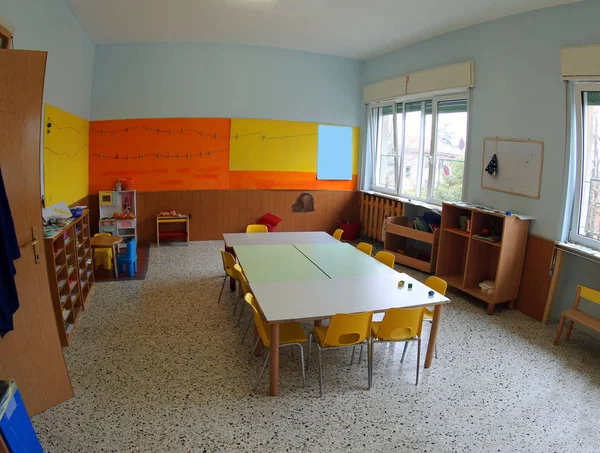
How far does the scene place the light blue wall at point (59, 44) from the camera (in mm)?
3602

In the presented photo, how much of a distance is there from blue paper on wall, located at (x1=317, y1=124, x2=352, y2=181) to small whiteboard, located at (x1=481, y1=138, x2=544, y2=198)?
332 cm

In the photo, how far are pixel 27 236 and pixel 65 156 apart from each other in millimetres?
3031

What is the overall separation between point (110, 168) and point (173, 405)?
215 inches

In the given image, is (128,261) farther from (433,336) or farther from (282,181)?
(433,336)

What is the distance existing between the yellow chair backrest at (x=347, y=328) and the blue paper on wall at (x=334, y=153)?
5.49m

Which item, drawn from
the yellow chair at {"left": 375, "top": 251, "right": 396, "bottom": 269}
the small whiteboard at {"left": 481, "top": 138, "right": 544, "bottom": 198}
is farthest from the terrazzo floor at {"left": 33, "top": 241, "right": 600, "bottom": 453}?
the small whiteboard at {"left": 481, "top": 138, "right": 544, "bottom": 198}

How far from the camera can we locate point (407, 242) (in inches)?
280

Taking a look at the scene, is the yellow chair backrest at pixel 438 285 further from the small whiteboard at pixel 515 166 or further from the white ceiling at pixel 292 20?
the white ceiling at pixel 292 20

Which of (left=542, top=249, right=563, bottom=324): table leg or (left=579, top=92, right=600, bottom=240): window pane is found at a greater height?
(left=579, top=92, right=600, bottom=240): window pane

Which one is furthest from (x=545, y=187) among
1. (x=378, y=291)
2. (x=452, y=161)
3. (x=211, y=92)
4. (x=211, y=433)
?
(x=211, y=92)

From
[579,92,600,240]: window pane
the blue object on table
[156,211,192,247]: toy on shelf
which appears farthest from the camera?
[156,211,192,247]: toy on shelf

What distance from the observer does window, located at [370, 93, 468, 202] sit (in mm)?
6199

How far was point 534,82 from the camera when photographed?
4.78 meters

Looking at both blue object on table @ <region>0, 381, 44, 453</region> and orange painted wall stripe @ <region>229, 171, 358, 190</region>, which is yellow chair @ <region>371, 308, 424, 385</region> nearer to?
blue object on table @ <region>0, 381, 44, 453</region>
